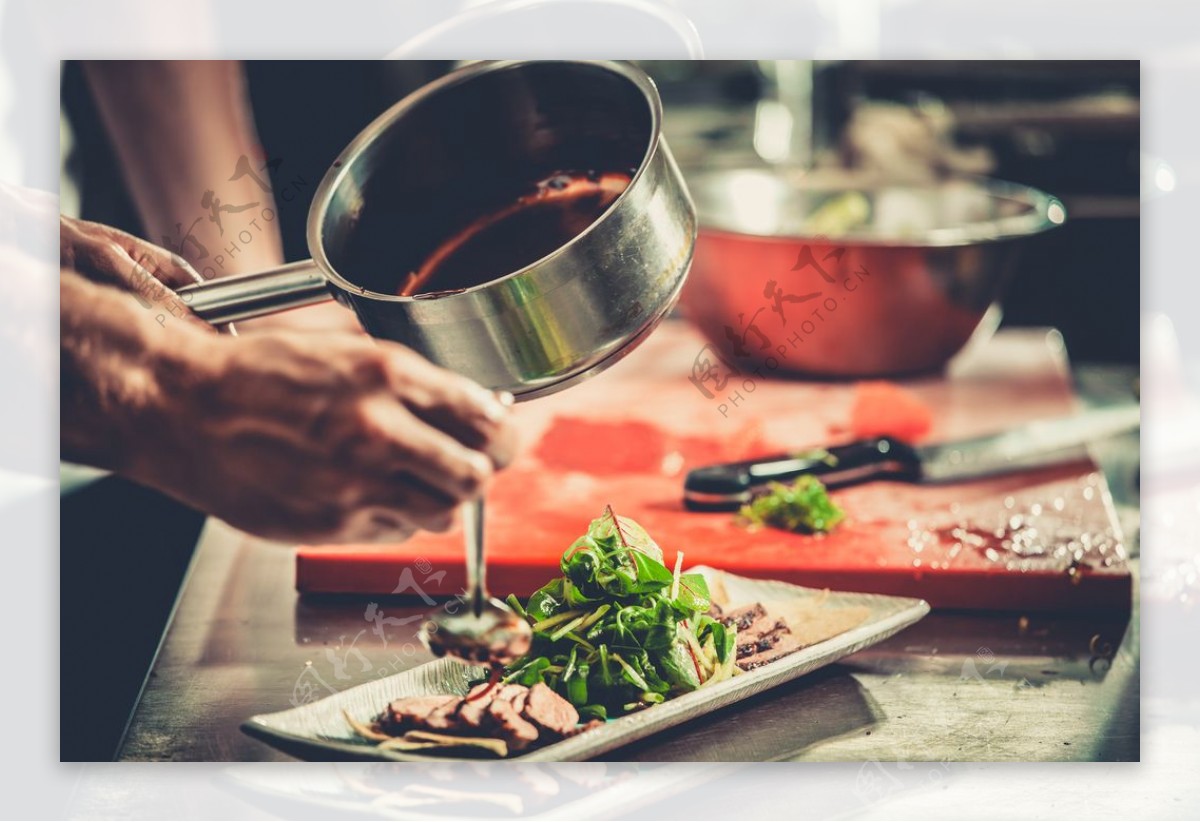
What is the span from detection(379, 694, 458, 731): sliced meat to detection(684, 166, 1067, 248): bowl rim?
74 cm

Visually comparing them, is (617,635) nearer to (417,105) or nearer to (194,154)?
(417,105)

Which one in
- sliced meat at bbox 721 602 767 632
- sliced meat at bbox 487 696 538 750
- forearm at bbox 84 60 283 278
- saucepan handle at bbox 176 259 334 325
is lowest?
sliced meat at bbox 487 696 538 750

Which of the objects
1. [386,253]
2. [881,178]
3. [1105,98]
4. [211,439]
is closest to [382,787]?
[211,439]

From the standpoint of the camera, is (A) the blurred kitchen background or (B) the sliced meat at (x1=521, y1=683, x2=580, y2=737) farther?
(A) the blurred kitchen background

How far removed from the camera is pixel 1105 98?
2252 millimetres

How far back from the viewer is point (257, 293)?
103cm

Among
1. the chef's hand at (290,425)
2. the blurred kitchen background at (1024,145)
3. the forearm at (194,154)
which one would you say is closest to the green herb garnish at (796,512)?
the chef's hand at (290,425)

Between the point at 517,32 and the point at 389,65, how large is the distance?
7.5 inches

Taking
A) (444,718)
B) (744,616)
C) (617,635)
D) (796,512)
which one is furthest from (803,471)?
(444,718)

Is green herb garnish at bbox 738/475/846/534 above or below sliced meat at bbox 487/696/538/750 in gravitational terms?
above

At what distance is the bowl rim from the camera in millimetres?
1562

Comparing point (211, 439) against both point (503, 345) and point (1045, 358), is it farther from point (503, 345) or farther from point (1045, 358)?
point (1045, 358)

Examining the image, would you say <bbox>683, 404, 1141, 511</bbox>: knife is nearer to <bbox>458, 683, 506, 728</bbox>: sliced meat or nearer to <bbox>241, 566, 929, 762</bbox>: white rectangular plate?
<bbox>241, 566, 929, 762</bbox>: white rectangular plate

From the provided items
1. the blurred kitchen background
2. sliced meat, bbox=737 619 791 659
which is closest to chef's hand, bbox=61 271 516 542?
sliced meat, bbox=737 619 791 659
